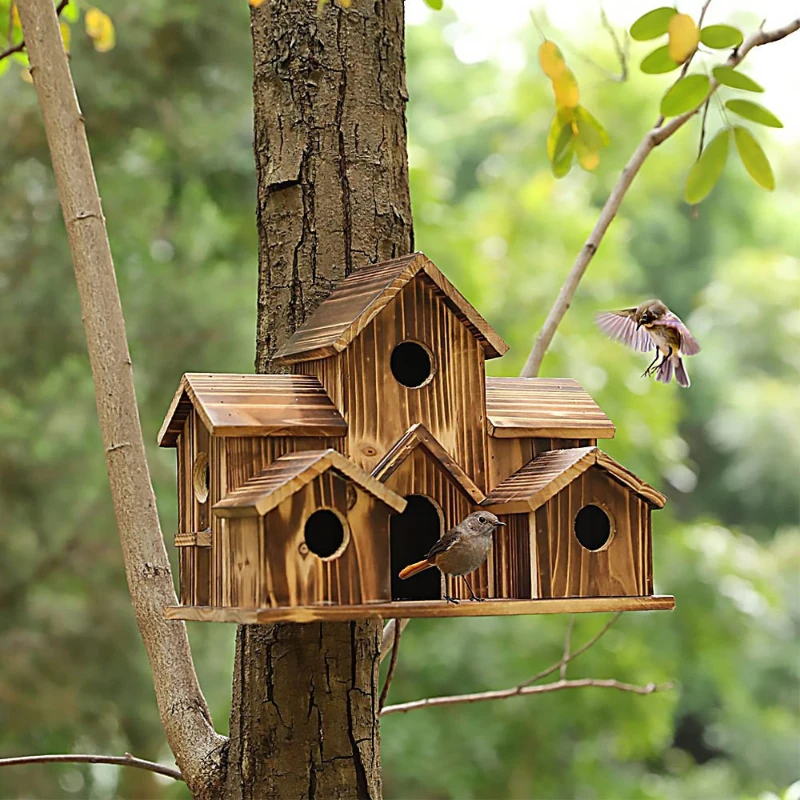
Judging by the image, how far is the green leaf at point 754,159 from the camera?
1326mm

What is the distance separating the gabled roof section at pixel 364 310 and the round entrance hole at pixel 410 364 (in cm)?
7

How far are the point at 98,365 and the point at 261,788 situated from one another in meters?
0.59

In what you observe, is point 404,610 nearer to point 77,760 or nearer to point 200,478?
point 200,478

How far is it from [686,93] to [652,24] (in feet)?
0.29

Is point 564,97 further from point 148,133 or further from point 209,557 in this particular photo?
point 148,133

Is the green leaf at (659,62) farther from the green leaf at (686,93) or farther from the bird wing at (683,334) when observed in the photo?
the bird wing at (683,334)

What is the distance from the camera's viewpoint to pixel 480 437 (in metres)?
1.39

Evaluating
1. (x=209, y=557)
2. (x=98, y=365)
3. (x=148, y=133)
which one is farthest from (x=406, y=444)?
(x=148, y=133)

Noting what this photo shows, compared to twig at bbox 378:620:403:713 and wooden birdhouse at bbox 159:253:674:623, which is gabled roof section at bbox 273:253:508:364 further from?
twig at bbox 378:620:403:713

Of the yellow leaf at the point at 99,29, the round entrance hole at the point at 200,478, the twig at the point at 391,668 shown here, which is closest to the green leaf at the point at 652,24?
the round entrance hole at the point at 200,478

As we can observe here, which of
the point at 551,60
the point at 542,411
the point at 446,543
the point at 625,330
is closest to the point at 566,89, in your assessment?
the point at 551,60

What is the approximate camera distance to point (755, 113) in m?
1.28

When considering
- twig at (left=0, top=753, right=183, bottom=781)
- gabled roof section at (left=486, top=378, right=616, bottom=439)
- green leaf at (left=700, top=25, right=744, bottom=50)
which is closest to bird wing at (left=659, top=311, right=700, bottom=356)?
gabled roof section at (left=486, top=378, right=616, bottom=439)

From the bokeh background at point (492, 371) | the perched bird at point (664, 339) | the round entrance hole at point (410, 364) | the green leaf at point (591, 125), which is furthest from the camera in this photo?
the bokeh background at point (492, 371)
